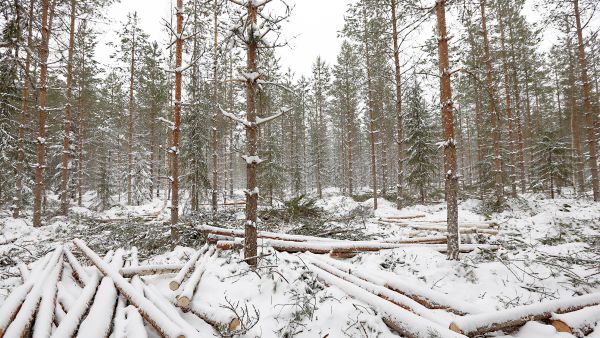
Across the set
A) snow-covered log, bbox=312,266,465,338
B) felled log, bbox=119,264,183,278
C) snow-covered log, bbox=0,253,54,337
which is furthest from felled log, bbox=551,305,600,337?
snow-covered log, bbox=0,253,54,337

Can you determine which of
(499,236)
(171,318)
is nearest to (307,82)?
(499,236)

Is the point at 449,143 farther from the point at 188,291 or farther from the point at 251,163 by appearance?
the point at 188,291

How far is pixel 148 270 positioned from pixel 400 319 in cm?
490

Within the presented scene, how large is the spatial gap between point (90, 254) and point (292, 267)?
14.7 ft

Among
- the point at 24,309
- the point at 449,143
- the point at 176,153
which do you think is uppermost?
the point at 176,153

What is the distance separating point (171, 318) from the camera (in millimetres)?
4016

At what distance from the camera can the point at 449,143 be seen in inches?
252

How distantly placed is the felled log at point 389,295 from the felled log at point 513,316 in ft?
0.74

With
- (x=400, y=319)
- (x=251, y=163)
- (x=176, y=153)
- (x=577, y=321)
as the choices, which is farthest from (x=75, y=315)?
(x=577, y=321)

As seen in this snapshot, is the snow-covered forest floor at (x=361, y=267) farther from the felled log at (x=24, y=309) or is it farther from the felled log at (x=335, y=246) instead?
the felled log at (x=24, y=309)

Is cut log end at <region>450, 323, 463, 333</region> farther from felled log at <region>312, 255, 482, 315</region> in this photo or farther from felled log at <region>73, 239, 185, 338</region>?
felled log at <region>73, 239, 185, 338</region>

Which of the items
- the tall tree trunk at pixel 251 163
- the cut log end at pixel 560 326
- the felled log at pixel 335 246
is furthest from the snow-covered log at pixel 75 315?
the cut log end at pixel 560 326

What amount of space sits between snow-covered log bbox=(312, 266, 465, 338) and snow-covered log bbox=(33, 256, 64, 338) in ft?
13.5

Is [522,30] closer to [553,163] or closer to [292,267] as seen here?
[553,163]
